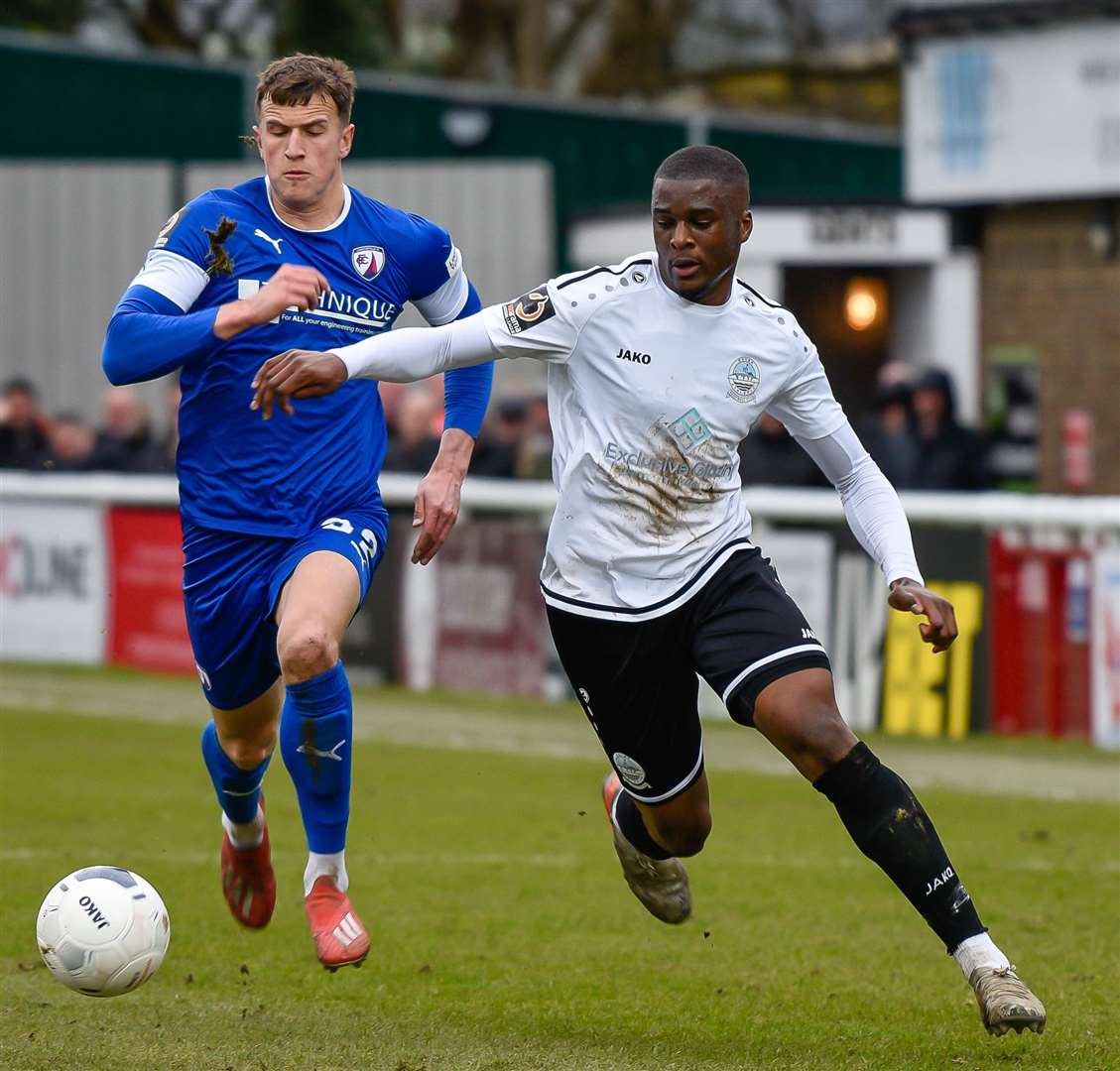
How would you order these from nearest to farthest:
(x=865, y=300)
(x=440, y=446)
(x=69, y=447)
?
(x=440, y=446), (x=69, y=447), (x=865, y=300)

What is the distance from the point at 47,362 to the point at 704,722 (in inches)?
399

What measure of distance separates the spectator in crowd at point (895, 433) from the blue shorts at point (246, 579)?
802 cm

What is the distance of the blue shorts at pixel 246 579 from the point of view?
6633 mm

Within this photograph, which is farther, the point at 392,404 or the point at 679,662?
the point at 392,404

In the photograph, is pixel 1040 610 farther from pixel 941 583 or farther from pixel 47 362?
pixel 47 362

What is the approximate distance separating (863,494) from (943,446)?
8164 millimetres

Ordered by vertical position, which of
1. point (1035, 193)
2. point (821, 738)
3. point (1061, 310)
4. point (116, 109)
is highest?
point (116, 109)

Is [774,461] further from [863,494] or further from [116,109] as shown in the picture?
[116,109]

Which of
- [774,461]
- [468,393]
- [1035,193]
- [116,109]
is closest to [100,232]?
[116,109]

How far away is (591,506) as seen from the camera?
6305 mm

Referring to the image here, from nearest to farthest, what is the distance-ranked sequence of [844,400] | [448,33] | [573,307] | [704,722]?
[573,307]
[704,722]
[844,400]
[448,33]

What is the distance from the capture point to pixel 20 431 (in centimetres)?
1809

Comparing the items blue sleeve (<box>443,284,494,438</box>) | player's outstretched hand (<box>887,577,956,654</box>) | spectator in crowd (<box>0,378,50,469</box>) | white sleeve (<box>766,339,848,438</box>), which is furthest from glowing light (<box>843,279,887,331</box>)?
player's outstretched hand (<box>887,577,956,654</box>)

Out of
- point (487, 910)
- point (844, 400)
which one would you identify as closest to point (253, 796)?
point (487, 910)
